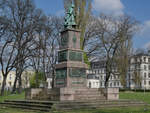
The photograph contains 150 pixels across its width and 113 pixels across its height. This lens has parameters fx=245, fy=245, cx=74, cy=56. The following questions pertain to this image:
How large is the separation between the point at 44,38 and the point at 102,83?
76.8 metres

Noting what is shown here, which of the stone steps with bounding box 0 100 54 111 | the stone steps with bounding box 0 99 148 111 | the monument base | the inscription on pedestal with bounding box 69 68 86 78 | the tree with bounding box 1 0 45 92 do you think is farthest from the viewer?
the tree with bounding box 1 0 45 92

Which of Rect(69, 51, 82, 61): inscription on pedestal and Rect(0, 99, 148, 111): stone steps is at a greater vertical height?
Rect(69, 51, 82, 61): inscription on pedestal

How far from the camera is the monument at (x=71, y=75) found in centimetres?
1666

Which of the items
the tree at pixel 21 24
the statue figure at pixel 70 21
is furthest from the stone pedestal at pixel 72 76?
the tree at pixel 21 24

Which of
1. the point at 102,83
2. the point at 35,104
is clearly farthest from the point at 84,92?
the point at 102,83

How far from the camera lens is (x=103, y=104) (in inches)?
576

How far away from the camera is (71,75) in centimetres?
1725

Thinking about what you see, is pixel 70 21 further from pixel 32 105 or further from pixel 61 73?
pixel 32 105

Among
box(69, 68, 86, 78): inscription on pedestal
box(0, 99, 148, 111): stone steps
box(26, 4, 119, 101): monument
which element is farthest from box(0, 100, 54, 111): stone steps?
box(69, 68, 86, 78): inscription on pedestal

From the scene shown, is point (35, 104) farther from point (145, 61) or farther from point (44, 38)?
point (145, 61)

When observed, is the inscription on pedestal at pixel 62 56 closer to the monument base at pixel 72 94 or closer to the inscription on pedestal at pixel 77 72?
the inscription on pedestal at pixel 77 72

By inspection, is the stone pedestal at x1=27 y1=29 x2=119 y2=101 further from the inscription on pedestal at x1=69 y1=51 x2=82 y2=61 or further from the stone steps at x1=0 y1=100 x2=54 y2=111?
the stone steps at x1=0 y1=100 x2=54 y2=111

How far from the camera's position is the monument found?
16.7 metres

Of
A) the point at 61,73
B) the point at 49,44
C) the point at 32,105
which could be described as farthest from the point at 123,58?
the point at 32,105
